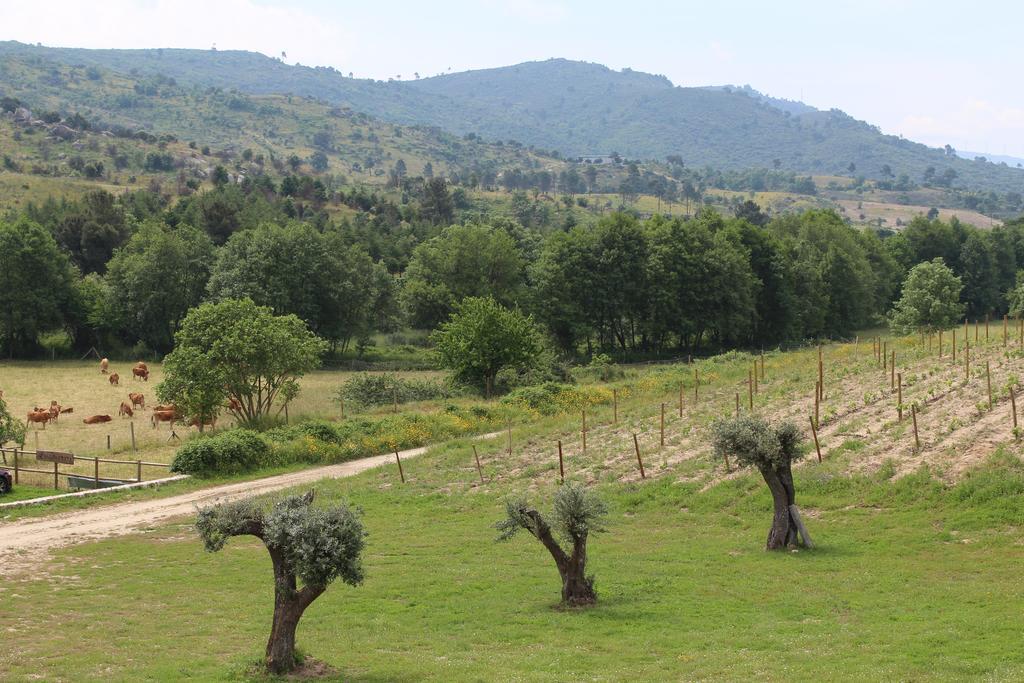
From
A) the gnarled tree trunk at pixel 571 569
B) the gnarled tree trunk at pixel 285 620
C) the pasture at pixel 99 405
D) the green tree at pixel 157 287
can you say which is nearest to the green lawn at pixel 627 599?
the gnarled tree trunk at pixel 571 569

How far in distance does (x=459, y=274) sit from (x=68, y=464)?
185 feet

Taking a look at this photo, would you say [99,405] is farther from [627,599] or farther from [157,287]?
[627,599]

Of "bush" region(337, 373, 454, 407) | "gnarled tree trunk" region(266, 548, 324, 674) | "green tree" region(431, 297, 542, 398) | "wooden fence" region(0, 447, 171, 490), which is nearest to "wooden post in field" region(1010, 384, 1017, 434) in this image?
"gnarled tree trunk" region(266, 548, 324, 674)

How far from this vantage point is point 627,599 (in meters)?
22.3

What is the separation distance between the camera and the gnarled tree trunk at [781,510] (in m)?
25.8

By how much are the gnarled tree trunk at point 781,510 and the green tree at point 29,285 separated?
75679mm

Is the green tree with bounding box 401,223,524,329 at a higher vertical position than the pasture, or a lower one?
higher

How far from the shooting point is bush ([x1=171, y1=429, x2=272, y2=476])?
4112 cm

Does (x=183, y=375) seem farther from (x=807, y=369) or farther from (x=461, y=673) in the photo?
(x=461, y=673)

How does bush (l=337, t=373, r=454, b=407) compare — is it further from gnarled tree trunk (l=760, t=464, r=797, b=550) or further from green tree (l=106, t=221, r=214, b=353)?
gnarled tree trunk (l=760, t=464, r=797, b=550)

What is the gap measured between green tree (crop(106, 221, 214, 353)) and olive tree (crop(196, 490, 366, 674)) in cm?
7425

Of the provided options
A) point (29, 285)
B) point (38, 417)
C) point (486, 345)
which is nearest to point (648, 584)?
point (486, 345)

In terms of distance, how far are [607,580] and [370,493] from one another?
14.5 meters

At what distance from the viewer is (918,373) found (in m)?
41.9
